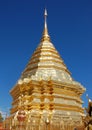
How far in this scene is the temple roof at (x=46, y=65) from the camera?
26.9m

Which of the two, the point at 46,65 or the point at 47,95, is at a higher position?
the point at 46,65

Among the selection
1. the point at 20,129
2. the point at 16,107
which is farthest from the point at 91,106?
the point at 16,107

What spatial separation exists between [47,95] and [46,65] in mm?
3526

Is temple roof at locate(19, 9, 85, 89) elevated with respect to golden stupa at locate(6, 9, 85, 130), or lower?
elevated

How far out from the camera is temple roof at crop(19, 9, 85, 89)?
2691cm

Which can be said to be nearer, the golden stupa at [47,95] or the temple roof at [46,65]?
the golden stupa at [47,95]

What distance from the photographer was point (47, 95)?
83.5 feet

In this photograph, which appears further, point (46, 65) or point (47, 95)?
point (46, 65)

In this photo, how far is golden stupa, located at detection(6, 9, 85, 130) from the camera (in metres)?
23.2

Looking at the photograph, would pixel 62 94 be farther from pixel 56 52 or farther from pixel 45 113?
pixel 56 52

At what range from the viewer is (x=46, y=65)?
90.9ft

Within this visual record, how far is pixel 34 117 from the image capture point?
2369cm

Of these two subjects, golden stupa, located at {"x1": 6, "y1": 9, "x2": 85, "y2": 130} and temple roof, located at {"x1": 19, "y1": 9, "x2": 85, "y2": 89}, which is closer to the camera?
golden stupa, located at {"x1": 6, "y1": 9, "x2": 85, "y2": 130}

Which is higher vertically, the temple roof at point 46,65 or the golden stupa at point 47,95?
the temple roof at point 46,65
